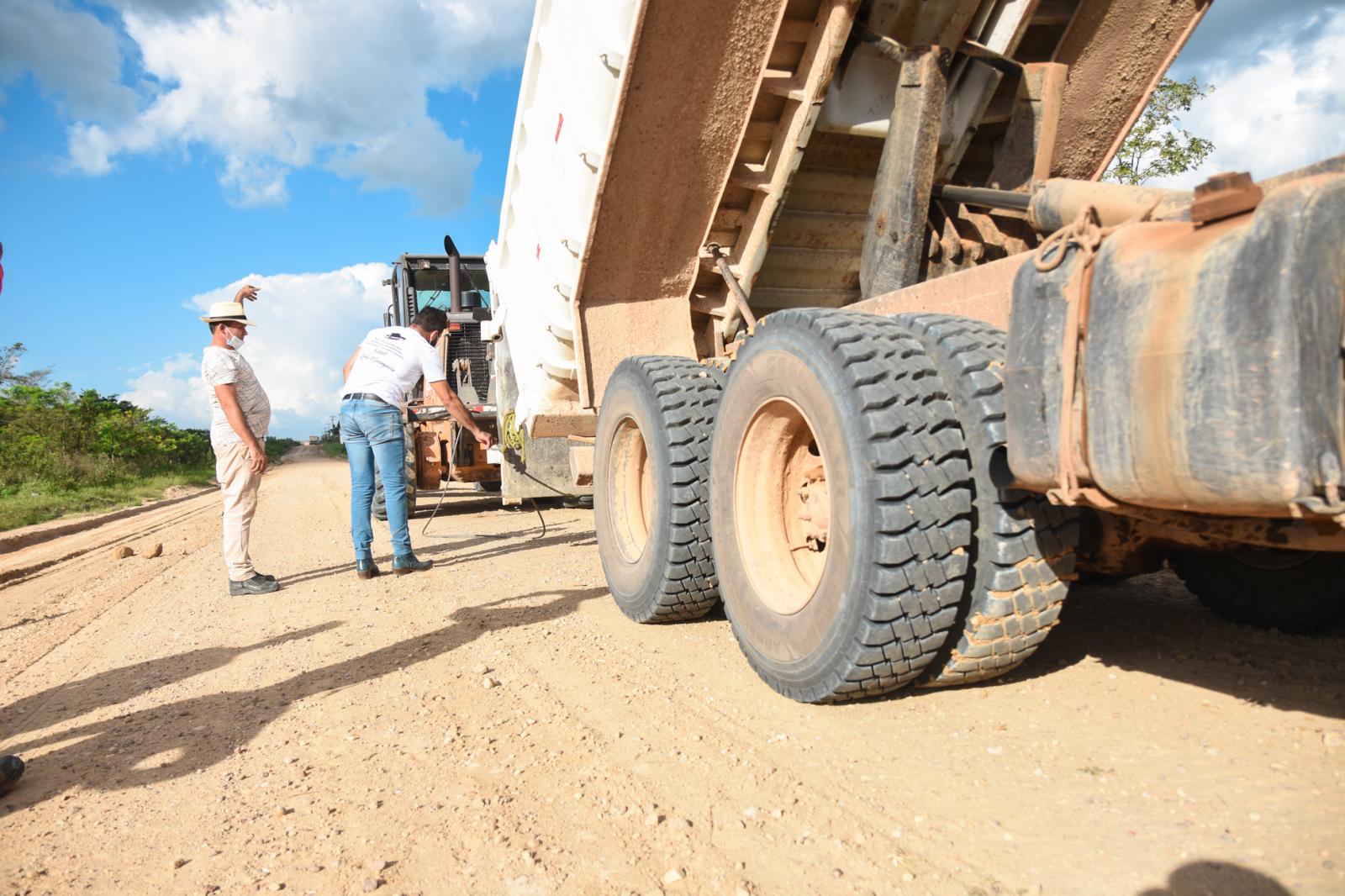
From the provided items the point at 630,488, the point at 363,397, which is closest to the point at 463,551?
the point at 363,397

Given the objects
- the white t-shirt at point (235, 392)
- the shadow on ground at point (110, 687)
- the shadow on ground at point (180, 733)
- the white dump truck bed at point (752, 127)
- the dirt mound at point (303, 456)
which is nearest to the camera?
the shadow on ground at point (180, 733)

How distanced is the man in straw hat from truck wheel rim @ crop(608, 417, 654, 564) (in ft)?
8.17

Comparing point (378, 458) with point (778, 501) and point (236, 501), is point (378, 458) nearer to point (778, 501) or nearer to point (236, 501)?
point (236, 501)

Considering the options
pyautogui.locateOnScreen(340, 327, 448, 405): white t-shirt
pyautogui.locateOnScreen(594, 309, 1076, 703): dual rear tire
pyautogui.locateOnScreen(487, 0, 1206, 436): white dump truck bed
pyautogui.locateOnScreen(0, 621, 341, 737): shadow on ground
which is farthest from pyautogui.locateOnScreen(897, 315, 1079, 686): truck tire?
pyautogui.locateOnScreen(340, 327, 448, 405): white t-shirt

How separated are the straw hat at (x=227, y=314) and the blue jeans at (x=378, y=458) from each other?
0.79m

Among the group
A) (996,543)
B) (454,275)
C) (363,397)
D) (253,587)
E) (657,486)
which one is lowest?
(253,587)

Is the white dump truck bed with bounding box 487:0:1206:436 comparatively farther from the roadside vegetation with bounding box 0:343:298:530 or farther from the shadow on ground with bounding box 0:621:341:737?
the roadside vegetation with bounding box 0:343:298:530

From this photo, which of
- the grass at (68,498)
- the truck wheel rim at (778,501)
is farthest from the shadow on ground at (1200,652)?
the grass at (68,498)

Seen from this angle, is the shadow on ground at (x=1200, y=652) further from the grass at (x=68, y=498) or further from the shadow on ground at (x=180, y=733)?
the grass at (x=68, y=498)

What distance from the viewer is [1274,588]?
2.94 m

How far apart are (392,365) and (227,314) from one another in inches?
38.9

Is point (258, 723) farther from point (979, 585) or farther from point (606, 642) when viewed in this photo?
point (979, 585)

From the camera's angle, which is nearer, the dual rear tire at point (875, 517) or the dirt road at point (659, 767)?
the dirt road at point (659, 767)

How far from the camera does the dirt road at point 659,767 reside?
179 cm
